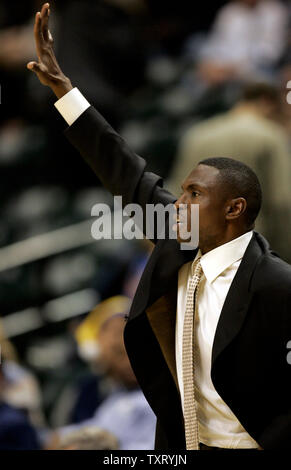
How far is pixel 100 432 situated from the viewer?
354 centimetres

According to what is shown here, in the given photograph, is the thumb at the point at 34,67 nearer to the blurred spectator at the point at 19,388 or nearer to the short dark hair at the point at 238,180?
the short dark hair at the point at 238,180

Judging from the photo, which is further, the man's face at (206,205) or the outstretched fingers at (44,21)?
the outstretched fingers at (44,21)

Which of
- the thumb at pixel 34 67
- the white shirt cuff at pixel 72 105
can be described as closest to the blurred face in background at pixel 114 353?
the white shirt cuff at pixel 72 105

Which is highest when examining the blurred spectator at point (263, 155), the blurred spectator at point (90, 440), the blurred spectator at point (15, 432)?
the blurred spectator at point (263, 155)

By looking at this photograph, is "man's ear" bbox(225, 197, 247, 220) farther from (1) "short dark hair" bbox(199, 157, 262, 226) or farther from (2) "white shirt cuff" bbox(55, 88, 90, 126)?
(2) "white shirt cuff" bbox(55, 88, 90, 126)

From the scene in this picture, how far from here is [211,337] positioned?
7.41 ft

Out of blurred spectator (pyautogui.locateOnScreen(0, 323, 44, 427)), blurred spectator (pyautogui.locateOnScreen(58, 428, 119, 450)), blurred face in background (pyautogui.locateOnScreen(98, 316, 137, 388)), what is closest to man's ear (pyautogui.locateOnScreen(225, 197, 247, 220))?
blurred spectator (pyautogui.locateOnScreen(58, 428, 119, 450))

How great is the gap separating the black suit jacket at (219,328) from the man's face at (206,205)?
0.09 meters

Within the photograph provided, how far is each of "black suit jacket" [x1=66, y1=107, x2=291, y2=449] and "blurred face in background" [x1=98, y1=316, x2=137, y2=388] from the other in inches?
72.3

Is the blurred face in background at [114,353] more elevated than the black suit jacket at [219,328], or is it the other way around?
the blurred face in background at [114,353]

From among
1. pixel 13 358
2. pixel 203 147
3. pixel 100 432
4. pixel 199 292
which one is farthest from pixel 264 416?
pixel 13 358

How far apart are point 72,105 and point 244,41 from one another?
11.3 ft

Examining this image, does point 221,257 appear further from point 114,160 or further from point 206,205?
point 114,160

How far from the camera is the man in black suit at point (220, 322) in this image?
217 cm
